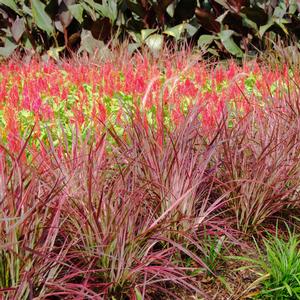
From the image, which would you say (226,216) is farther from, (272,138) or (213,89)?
(213,89)

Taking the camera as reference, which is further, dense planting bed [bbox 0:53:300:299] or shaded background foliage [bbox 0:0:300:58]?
shaded background foliage [bbox 0:0:300:58]

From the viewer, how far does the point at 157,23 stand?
23.6 ft

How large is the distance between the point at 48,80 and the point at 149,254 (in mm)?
3412

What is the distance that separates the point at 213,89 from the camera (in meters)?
5.17

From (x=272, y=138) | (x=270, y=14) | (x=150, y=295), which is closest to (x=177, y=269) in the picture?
(x=150, y=295)

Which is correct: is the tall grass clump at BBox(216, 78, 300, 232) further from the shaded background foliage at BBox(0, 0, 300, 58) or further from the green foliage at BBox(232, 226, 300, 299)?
the shaded background foliage at BBox(0, 0, 300, 58)

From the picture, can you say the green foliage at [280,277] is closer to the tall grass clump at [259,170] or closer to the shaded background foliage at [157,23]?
the tall grass clump at [259,170]

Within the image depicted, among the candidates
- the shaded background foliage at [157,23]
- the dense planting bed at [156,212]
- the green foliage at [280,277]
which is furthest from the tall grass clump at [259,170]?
the shaded background foliage at [157,23]

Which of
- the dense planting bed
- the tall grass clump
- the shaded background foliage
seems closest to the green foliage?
the dense planting bed

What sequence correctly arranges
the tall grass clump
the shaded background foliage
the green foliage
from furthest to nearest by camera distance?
the shaded background foliage
the tall grass clump
the green foliage

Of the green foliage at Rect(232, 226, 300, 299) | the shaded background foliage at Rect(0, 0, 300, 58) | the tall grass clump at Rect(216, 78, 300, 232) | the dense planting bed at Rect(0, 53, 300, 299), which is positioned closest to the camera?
the dense planting bed at Rect(0, 53, 300, 299)

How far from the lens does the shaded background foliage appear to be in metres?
6.82

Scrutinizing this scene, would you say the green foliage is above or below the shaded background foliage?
above

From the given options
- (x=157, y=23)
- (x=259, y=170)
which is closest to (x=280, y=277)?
(x=259, y=170)
